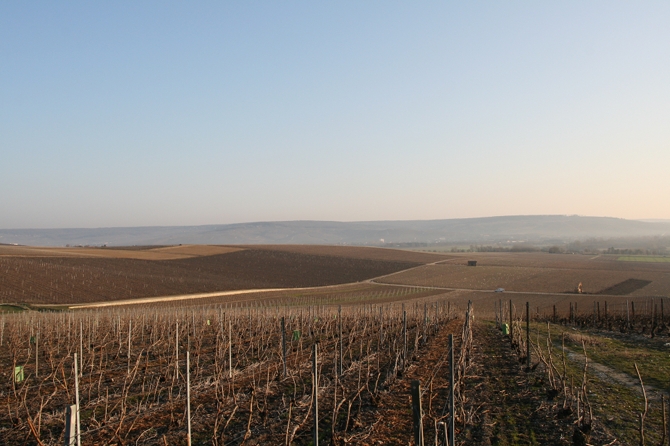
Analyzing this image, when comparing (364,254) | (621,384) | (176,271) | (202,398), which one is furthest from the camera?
(364,254)

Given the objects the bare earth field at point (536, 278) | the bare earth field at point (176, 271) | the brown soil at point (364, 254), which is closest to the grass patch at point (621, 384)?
the bare earth field at point (536, 278)

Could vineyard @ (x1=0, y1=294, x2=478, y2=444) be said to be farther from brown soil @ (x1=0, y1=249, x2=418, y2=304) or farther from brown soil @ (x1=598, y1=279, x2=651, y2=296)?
brown soil @ (x1=598, y1=279, x2=651, y2=296)

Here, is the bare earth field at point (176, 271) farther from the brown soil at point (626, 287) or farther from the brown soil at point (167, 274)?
the brown soil at point (626, 287)

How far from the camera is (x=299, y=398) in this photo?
9312 mm

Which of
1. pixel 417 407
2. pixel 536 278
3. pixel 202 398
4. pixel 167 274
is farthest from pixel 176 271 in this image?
pixel 417 407

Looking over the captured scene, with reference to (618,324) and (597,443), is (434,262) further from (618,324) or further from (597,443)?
(597,443)

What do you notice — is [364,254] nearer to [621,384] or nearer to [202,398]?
[621,384]

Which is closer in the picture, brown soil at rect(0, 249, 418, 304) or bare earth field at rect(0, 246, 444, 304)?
brown soil at rect(0, 249, 418, 304)

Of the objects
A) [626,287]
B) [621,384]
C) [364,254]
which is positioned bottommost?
[626,287]

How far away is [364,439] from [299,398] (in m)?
2.57

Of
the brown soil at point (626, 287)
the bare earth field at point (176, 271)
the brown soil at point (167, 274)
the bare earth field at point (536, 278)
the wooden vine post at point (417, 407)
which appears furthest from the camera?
the bare earth field at point (536, 278)

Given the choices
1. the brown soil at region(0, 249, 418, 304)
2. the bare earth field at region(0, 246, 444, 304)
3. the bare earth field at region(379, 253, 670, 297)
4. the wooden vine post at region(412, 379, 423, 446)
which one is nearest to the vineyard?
the wooden vine post at region(412, 379, 423, 446)

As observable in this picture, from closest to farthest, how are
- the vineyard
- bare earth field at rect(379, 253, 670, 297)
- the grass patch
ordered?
the vineyard
the grass patch
bare earth field at rect(379, 253, 670, 297)

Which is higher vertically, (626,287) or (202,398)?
(202,398)
